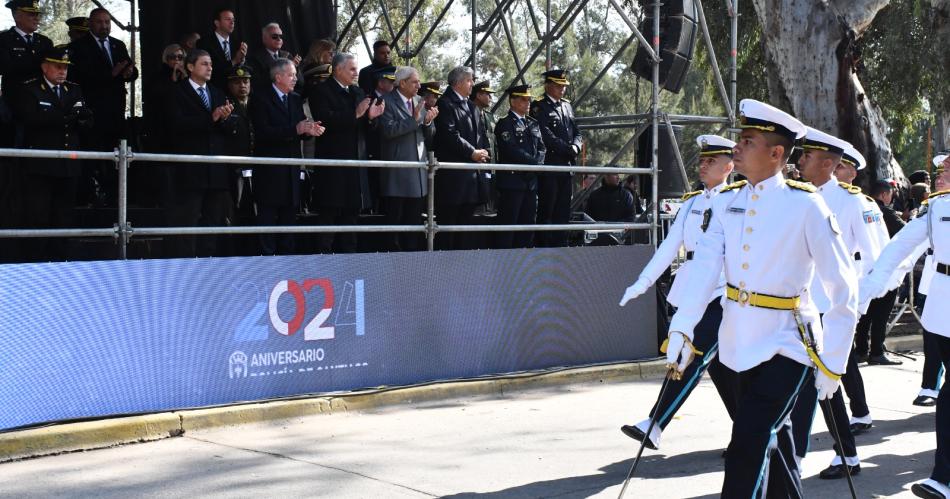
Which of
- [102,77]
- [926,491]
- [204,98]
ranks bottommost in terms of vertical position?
[926,491]

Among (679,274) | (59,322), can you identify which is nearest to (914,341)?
(679,274)

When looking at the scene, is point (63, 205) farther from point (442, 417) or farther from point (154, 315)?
point (442, 417)

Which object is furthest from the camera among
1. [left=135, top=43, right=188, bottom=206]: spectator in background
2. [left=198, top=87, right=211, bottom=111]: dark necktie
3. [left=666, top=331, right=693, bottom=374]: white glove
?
[left=135, top=43, right=188, bottom=206]: spectator in background

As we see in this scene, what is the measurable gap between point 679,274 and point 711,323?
779mm

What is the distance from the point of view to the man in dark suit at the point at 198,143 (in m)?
9.55

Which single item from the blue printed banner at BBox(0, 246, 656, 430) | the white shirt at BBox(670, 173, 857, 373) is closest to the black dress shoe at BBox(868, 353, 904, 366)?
the blue printed banner at BBox(0, 246, 656, 430)

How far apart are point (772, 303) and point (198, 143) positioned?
18.5 feet

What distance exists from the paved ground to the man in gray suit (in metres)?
1.84

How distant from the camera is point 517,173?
37.5ft

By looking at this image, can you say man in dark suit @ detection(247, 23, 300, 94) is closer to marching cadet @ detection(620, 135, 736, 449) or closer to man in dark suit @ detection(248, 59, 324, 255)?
man in dark suit @ detection(248, 59, 324, 255)

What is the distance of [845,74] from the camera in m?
18.4

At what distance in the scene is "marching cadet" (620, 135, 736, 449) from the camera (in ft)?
25.0

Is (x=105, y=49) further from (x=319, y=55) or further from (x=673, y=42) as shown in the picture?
(x=673, y=42)

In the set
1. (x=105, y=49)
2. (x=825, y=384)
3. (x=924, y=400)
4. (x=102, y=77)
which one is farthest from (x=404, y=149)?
(x=825, y=384)
